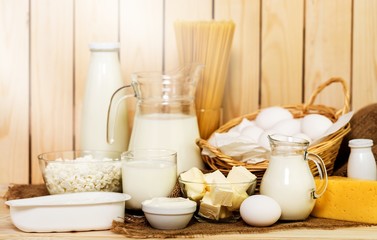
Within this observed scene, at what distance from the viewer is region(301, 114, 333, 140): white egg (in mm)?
1364

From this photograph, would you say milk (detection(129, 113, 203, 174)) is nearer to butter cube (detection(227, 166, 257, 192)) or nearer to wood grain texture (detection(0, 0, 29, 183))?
butter cube (detection(227, 166, 257, 192))

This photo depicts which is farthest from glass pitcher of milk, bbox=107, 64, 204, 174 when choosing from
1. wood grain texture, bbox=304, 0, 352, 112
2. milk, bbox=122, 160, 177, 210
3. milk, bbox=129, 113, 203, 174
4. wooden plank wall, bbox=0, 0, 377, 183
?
wood grain texture, bbox=304, 0, 352, 112

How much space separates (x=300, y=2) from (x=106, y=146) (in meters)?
0.55

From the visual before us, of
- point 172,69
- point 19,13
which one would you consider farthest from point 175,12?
point 19,13

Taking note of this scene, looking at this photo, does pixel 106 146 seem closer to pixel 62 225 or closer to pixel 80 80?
pixel 80 80

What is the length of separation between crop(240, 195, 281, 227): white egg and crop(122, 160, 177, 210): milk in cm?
15

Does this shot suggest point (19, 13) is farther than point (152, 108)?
Yes

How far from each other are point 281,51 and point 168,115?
37 cm

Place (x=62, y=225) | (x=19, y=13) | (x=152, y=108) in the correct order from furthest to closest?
(x=19, y=13) → (x=152, y=108) → (x=62, y=225)

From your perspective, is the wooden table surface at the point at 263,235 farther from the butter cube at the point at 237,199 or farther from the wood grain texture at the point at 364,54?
the wood grain texture at the point at 364,54

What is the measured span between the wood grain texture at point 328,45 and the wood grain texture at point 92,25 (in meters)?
0.44

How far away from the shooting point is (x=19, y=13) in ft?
5.15

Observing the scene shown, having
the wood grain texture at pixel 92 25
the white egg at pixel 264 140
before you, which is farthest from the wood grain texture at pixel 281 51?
the wood grain texture at pixel 92 25

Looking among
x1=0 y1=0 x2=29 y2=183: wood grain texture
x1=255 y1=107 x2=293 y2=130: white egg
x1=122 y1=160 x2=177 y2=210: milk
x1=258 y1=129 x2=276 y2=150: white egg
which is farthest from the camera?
x1=0 y1=0 x2=29 y2=183: wood grain texture
